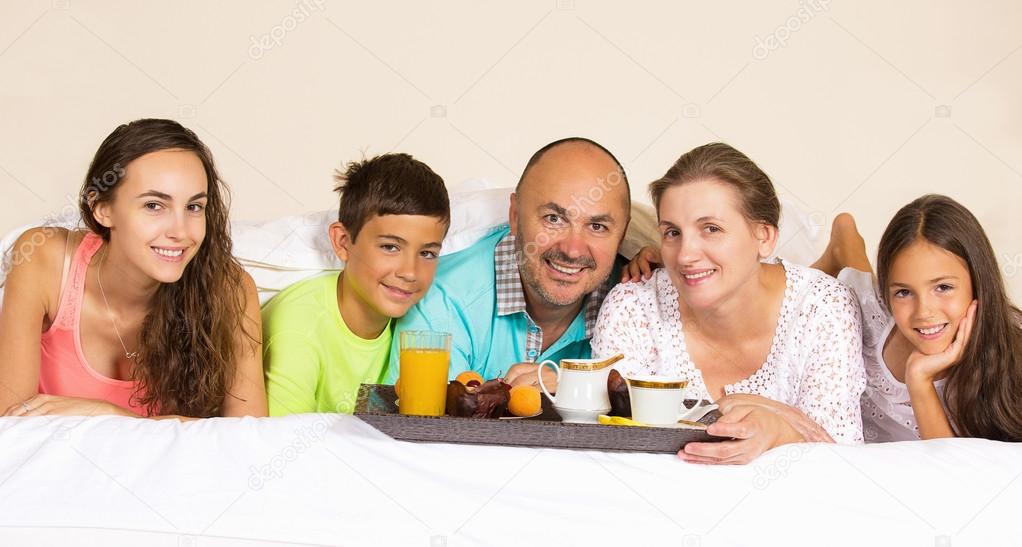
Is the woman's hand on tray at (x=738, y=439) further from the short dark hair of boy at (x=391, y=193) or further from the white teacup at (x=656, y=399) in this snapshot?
the short dark hair of boy at (x=391, y=193)

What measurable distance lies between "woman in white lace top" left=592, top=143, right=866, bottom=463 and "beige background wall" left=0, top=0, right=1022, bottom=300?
156 cm

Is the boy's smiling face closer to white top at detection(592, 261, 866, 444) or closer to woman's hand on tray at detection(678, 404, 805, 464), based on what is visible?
white top at detection(592, 261, 866, 444)

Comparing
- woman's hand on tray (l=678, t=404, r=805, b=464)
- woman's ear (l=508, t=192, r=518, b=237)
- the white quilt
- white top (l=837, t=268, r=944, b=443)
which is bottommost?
the white quilt

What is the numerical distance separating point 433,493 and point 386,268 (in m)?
0.73

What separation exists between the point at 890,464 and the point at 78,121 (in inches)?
121

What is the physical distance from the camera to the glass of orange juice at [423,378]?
1671 millimetres

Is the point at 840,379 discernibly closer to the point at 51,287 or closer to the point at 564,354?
the point at 564,354

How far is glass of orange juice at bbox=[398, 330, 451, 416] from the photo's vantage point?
167 cm

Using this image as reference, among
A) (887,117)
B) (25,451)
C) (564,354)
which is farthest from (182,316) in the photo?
(887,117)

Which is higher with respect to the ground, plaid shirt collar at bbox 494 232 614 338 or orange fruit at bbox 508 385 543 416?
plaid shirt collar at bbox 494 232 614 338

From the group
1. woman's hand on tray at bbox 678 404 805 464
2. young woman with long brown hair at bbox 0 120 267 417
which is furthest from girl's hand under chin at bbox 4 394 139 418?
woman's hand on tray at bbox 678 404 805 464

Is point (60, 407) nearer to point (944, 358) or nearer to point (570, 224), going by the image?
point (570, 224)

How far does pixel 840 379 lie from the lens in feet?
6.22

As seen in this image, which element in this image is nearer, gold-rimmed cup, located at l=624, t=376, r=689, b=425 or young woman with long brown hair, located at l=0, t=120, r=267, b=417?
gold-rimmed cup, located at l=624, t=376, r=689, b=425
